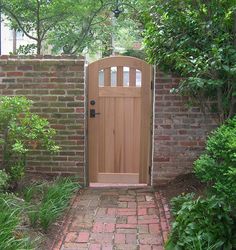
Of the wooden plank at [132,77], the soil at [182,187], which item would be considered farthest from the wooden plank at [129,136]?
the soil at [182,187]

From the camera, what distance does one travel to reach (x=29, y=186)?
5.00m

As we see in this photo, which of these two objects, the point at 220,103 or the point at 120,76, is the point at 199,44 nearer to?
the point at 220,103

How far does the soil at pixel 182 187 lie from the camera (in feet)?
16.5

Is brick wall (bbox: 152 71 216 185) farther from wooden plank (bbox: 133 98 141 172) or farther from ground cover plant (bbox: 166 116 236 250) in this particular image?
ground cover plant (bbox: 166 116 236 250)

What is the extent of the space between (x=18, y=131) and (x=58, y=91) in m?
0.99

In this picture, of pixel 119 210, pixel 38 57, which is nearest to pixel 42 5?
pixel 38 57

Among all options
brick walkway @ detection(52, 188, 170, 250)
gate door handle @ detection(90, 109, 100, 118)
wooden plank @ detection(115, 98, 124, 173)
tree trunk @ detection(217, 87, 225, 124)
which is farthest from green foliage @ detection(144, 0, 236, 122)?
brick walkway @ detection(52, 188, 170, 250)

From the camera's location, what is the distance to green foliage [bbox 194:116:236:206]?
297 centimetres

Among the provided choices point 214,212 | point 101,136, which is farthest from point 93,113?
point 214,212

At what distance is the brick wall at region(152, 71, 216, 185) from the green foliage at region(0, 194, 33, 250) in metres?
2.19

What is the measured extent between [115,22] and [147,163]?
20.0 feet

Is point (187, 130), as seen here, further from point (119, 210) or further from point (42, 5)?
point (42, 5)

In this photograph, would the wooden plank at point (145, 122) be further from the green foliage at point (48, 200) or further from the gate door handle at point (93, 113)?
the green foliage at point (48, 200)

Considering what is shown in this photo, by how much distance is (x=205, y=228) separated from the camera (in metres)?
3.29
